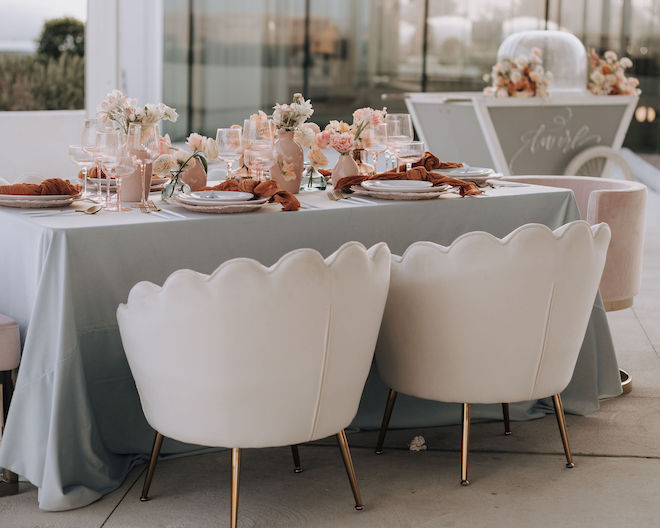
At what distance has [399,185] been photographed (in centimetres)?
312

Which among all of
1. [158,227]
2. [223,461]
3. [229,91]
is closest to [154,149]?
[158,227]

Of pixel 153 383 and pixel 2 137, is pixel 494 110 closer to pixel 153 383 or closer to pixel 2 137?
pixel 2 137

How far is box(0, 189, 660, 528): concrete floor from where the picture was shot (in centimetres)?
257

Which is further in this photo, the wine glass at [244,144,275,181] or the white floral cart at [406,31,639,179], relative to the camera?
the white floral cart at [406,31,639,179]

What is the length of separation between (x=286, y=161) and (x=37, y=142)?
11.2 ft

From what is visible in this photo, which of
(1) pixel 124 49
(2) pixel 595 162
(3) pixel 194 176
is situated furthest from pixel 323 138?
(1) pixel 124 49

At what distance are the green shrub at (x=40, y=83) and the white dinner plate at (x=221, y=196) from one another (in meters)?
5.76

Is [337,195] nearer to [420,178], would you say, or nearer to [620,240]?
[420,178]

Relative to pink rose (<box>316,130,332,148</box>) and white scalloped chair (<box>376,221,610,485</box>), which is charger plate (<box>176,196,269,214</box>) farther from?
pink rose (<box>316,130,332,148</box>)

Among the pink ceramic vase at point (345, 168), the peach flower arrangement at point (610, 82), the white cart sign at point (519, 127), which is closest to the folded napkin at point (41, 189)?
the pink ceramic vase at point (345, 168)

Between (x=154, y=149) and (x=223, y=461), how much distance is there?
955 mm

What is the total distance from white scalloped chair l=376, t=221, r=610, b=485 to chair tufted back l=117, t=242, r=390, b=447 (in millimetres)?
232

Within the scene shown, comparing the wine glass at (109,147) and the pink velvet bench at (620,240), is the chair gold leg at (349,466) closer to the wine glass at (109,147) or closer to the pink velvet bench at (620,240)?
the wine glass at (109,147)

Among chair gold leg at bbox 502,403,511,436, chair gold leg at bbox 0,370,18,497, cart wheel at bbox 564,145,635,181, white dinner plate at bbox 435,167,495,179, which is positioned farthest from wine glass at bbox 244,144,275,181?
cart wheel at bbox 564,145,635,181
